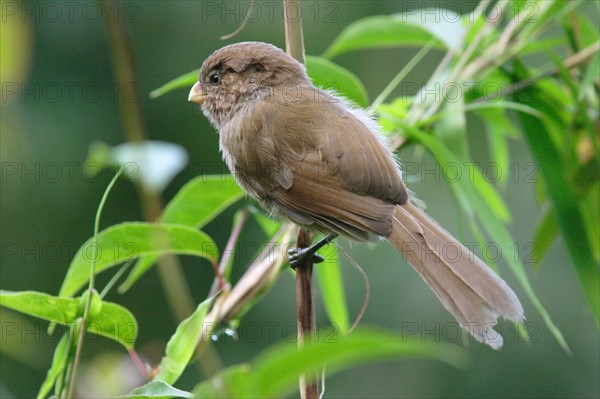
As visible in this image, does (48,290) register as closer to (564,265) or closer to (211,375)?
(564,265)

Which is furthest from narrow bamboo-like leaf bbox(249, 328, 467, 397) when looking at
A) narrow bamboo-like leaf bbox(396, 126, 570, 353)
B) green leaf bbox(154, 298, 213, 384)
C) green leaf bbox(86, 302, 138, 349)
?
narrow bamboo-like leaf bbox(396, 126, 570, 353)

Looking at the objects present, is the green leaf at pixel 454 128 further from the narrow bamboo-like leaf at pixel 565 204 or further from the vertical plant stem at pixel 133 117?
the vertical plant stem at pixel 133 117

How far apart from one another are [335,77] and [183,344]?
45.7 inches

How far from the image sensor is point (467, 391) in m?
4.72

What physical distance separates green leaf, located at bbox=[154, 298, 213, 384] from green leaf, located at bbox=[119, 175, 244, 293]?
64 centimetres

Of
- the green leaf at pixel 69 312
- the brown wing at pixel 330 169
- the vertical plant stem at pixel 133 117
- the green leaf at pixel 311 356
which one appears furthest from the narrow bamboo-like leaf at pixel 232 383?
the brown wing at pixel 330 169

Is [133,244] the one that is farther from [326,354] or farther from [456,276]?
[326,354]

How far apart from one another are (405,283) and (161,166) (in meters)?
2.99

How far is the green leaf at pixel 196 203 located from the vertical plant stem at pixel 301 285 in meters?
0.30

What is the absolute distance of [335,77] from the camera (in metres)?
2.49

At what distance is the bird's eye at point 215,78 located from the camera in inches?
123

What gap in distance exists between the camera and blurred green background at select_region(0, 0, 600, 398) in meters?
4.58

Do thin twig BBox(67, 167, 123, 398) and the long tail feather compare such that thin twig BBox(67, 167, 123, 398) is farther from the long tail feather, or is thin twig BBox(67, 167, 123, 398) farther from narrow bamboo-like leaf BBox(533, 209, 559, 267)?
narrow bamboo-like leaf BBox(533, 209, 559, 267)

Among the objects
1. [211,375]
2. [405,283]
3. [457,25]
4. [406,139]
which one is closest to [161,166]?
[406,139]
